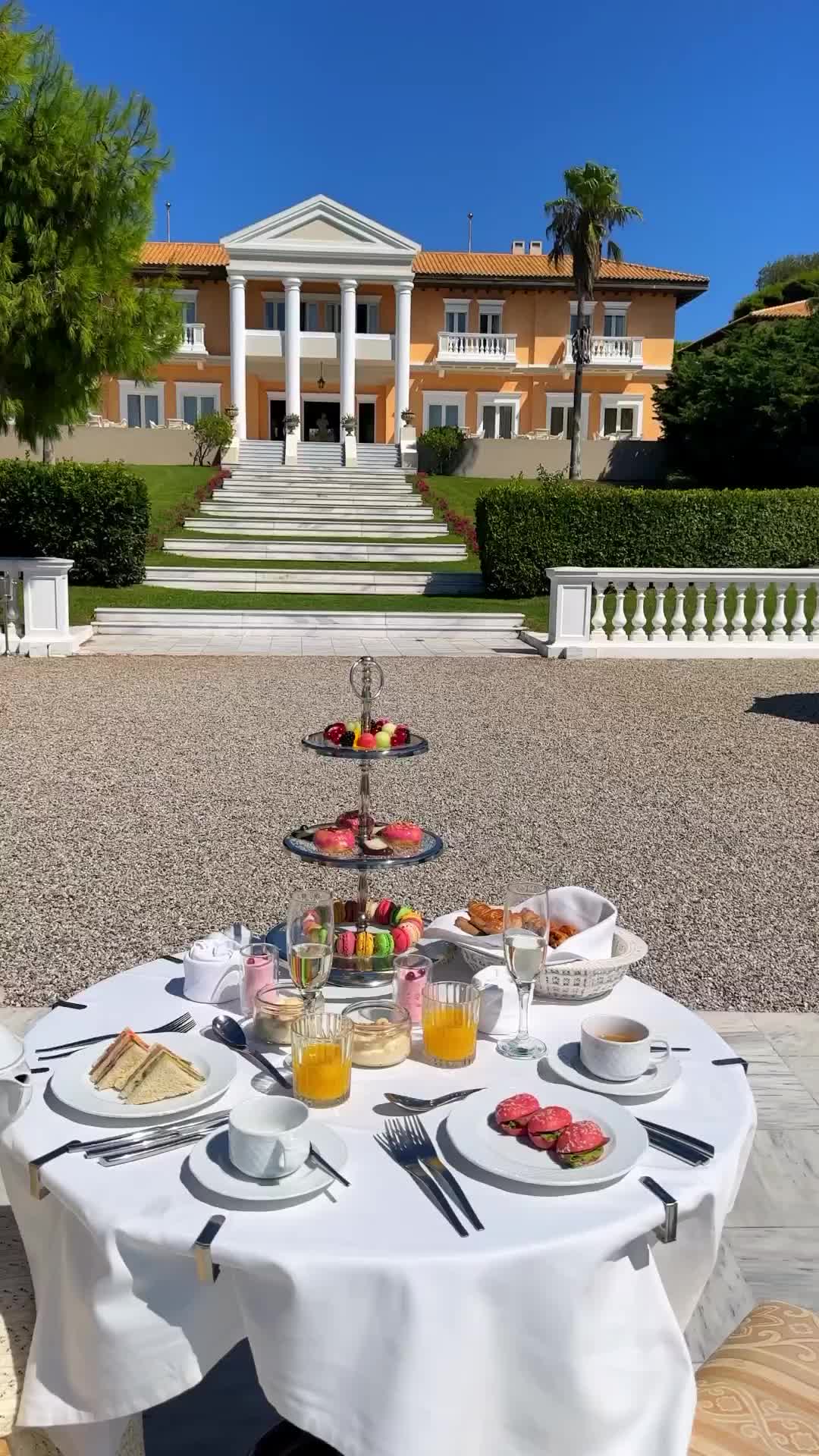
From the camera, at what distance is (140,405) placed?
3559cm

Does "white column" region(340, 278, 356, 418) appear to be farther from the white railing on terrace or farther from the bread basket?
the bread basket

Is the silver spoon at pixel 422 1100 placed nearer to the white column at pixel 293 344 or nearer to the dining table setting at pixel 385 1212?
the dining table setting at pixel 385 1212

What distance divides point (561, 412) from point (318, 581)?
20933mm

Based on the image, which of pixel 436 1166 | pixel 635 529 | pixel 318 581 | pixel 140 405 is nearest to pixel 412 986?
pixel 436 1166

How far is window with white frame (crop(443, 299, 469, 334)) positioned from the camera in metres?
37.2

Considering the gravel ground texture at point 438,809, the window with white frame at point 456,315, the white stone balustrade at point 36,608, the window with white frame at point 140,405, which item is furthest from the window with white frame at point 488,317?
the gravel ground texture at point 438,809

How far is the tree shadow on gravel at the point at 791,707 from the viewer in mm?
9742

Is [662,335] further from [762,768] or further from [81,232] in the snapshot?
[762,768]

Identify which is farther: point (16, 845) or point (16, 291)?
point (16, 291)

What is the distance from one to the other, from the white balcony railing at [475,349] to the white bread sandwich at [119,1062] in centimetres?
3658

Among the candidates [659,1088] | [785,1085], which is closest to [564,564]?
[785,1085]

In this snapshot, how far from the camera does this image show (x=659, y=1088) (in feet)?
6.21

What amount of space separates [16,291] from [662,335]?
29269 millimetres

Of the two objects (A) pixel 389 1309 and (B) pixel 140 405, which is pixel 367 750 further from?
(B) pixel 140 405
